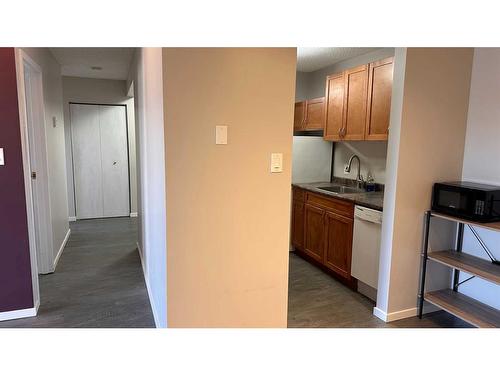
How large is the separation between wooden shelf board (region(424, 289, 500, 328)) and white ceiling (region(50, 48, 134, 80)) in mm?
3737

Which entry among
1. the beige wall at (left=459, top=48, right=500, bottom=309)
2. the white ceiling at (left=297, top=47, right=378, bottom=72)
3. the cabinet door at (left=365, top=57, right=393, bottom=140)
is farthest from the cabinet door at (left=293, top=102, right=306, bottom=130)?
the beige wall at (left=459, top=48, right=500, bottom=309)

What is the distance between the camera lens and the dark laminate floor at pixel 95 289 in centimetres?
252

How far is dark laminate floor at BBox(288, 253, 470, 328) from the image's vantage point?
2.57 metres

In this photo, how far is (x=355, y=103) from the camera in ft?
10.8

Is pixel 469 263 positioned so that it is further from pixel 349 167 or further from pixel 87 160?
pixel 87 160

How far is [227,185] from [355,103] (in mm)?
2017

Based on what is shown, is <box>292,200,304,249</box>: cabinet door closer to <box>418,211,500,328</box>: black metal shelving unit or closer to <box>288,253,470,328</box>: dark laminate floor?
<box>288,253,470,328</box>: dark laminate floor

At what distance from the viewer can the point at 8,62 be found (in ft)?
7.78

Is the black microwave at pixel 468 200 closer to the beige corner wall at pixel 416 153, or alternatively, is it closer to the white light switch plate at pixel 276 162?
the beige corner wall at pixel 416 153

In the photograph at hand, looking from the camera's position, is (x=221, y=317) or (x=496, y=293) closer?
(x=221, y=317)

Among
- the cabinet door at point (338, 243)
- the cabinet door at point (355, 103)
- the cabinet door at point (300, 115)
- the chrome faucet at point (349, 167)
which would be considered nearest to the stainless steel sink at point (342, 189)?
the chrome faucet at point (349, 167)
